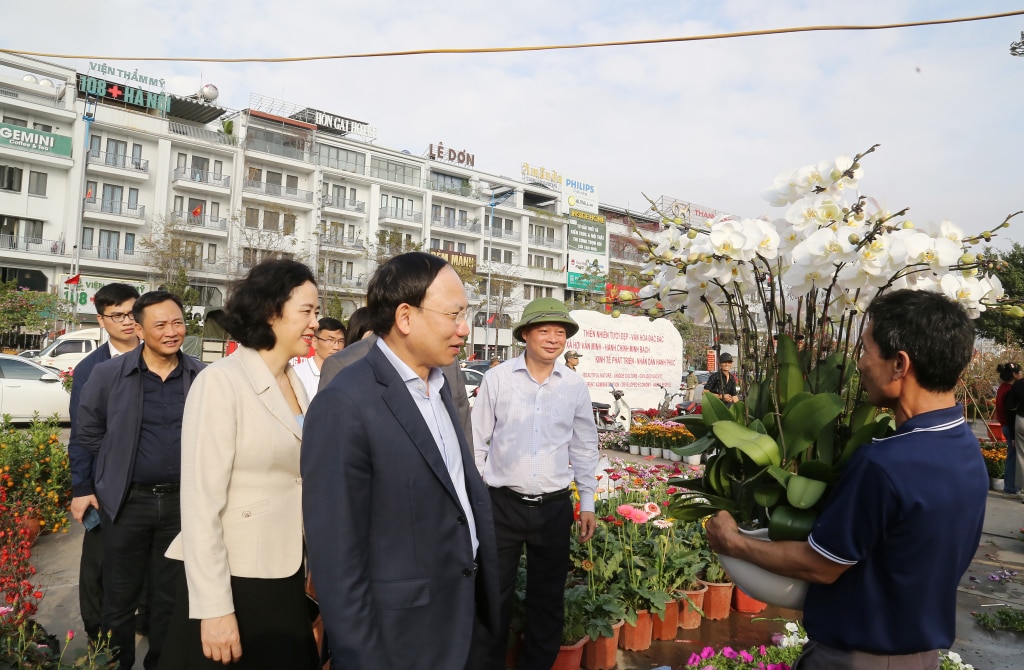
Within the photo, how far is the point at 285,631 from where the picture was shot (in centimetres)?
189

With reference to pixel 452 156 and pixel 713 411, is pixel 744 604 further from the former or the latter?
pixel 452 156

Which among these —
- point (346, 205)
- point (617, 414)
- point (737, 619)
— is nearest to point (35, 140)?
point (346, 205)

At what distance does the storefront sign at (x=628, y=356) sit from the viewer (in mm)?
11026

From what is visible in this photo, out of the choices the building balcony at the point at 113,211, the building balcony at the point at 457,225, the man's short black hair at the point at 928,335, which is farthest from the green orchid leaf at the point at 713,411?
the building balcony at the point at 457,225

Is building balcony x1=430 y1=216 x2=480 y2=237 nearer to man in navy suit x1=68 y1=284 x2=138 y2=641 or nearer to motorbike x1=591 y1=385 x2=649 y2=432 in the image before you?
motorbike x1=591 y1=385 x2=649 y2=432

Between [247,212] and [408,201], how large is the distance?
33.6 feet

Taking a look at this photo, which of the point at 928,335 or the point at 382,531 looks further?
the point at 382,531

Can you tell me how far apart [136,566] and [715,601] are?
299 centimetres

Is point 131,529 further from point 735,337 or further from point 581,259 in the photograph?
point 581,259

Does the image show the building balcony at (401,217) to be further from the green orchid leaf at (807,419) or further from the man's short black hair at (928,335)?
the man's short black hair at (928,335)

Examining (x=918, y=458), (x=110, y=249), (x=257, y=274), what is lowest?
(x=918, y=458)

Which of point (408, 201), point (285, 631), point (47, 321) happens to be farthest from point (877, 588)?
point (408, 201)

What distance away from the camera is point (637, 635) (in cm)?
337

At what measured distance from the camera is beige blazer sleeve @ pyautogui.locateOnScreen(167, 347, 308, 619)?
1771 mm
